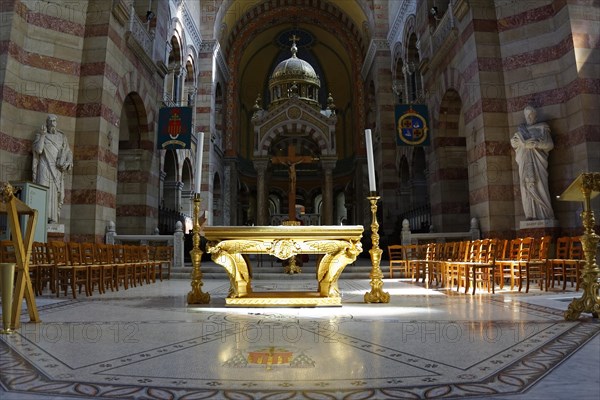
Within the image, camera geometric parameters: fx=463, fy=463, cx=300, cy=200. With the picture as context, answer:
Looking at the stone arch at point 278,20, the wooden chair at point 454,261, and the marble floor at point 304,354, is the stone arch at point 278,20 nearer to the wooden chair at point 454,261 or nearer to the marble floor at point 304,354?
the wooden chair at point 454,261

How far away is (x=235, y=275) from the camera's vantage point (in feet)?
18.3

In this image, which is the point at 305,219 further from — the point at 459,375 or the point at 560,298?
the point at 459,375

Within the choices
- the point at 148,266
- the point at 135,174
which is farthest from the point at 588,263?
the point at 135,174

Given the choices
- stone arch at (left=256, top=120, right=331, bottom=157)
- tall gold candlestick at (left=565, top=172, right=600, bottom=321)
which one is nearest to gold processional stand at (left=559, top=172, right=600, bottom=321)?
tall gold candlestick at (left=565, top=172, right=600, bottom=321)

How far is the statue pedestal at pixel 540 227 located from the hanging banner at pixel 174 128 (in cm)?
871

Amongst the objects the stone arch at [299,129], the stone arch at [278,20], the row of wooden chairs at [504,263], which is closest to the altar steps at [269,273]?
the row of wooden chairs at [504,263]

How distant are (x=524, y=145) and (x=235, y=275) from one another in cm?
704

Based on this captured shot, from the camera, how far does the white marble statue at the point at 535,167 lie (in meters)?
9.46

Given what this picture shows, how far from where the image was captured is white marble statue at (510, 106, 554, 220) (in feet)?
31.0

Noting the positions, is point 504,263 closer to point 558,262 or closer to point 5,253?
point 558,262

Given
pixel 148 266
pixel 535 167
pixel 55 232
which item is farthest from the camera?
pixel 55 232

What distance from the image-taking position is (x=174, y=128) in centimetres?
1291

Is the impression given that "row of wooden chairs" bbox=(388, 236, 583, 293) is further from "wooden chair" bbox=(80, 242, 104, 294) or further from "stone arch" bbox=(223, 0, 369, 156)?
"stone arch" bbox=(223, 0, 369, 156)

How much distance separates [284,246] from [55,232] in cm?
659
